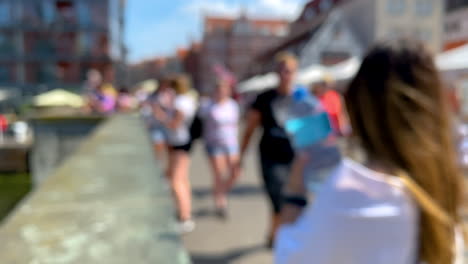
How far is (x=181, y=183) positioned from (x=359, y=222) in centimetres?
497

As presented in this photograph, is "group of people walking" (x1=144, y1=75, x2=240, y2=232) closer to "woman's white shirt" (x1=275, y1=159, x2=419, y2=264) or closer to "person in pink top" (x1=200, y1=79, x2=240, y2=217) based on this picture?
"person in pink top" (x1=200, y1=79, x2=240, y2=217)

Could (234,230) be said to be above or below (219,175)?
below

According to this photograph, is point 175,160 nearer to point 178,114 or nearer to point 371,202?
point 178,114

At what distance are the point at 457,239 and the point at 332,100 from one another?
714 cm

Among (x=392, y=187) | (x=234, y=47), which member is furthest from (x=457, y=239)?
(x=234, y=47)

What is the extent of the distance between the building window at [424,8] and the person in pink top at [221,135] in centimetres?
4056

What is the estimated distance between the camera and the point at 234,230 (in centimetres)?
578

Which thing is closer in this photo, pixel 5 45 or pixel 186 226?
pixel 186 226

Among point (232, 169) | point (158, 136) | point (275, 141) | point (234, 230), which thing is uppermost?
point (275, 141)

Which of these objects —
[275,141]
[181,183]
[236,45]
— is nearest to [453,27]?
[236,45]

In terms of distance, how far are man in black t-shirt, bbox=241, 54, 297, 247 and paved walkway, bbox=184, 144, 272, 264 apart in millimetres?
443

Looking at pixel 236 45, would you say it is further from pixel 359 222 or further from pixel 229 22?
pixel 359 222

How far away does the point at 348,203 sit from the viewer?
3.81ft

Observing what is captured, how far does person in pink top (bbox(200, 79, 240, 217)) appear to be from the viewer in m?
6.42
